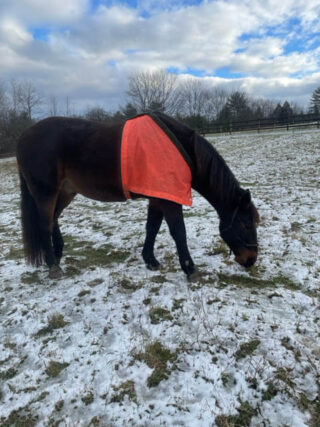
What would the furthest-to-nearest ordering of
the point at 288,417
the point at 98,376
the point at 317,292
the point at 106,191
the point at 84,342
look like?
the point at 106,191 < the point at 317,292 < the point at 84,342 < the point at 98,376 < the point at 288,417

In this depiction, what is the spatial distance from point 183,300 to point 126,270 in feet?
3.49

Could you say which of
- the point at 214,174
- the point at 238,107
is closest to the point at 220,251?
the point at 214,174

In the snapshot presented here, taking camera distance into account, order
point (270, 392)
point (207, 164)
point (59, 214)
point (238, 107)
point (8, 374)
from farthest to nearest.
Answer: point (238, 107)
point (59, 214)
point (207, 164)
point (8, 374)
point (270, 392)

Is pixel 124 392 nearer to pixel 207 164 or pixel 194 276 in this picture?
pixel 194 276

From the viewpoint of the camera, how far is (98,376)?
2080mm

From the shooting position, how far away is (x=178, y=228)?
10.4 ft

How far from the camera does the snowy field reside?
5.96ft

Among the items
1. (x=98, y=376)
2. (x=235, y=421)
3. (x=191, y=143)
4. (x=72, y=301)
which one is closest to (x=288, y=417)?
(x=235, y=421)

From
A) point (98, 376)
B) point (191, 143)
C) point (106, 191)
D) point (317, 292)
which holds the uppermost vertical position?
point (191, 143)

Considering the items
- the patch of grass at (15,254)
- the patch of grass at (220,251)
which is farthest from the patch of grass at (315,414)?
the patch of grass at (15,254)

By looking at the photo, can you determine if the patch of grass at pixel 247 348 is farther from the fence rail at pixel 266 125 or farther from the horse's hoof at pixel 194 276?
the fence rail at pixel 266 125

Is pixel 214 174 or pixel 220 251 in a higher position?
pixel 214 174

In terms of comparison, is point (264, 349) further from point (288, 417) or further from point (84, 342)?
point (84, 342)

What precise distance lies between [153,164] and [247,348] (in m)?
1.98
